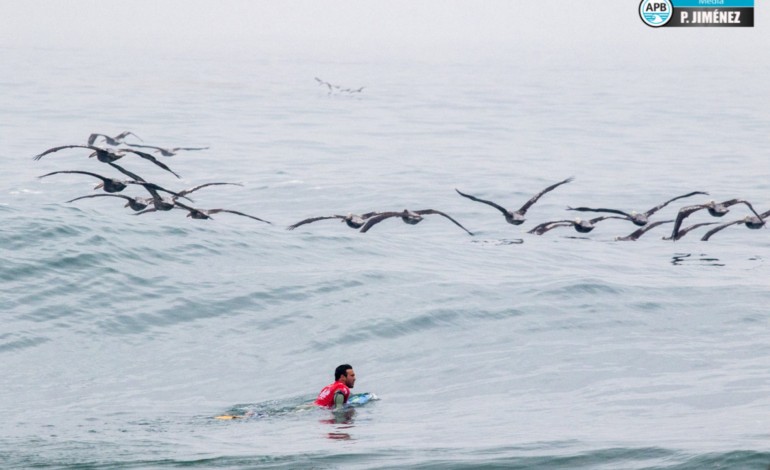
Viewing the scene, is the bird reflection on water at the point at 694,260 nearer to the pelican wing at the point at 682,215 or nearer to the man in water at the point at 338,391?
the pelican wing at the point at 682,215

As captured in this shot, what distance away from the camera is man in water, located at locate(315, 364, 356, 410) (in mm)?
20531

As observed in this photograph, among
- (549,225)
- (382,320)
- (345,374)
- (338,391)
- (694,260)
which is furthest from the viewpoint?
(549,225)

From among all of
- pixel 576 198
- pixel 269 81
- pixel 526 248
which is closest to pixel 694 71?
pixel 269 81

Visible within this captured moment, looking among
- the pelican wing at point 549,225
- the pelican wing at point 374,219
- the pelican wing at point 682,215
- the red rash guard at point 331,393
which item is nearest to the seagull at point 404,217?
the pelican wing at point 374,219

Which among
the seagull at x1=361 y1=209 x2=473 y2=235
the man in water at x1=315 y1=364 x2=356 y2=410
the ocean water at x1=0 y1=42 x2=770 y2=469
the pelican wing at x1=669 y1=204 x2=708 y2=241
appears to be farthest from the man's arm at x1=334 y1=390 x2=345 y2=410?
the pelican wing at x1=669 y1=204 x2=708 y2=241

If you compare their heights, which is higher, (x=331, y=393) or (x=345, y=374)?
(x=345, y=374)

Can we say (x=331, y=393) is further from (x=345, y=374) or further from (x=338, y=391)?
(x=345, y=374)

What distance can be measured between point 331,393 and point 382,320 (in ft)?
22.9

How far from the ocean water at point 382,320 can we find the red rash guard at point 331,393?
0.37 metres

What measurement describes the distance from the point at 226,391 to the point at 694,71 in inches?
6279

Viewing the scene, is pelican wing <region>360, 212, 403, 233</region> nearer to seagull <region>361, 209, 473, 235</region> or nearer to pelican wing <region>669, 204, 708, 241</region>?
seagull <region>361, 209, 473, 235</region>

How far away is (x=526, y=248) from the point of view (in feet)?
130

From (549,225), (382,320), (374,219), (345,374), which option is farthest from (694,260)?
(345,374)

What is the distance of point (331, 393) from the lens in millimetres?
20609
